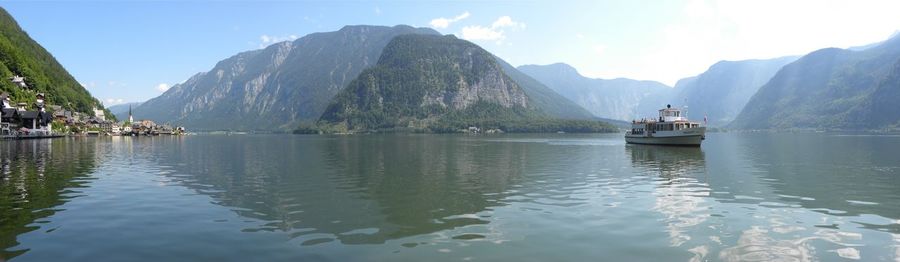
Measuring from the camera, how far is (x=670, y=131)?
4304 inches

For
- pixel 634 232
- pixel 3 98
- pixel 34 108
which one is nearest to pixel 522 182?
pixel 634 232

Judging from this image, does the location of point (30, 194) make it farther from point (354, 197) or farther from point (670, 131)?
point (670, 131)

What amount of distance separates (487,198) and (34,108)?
213m

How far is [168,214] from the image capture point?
24.9 m

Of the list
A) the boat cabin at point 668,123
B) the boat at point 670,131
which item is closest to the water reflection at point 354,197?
the boat at point 670,131

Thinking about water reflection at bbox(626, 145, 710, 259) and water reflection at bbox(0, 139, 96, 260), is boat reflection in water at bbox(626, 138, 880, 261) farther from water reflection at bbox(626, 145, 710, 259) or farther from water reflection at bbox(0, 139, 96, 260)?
water reflection at bbox(0, 139, 96, 260)

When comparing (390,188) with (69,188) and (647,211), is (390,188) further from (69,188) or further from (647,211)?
(69,188)

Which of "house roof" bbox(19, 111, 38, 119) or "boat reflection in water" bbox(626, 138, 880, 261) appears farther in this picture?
"house roof" bbox(19, 111, 38, 119)

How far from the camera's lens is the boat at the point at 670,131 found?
10356 cm

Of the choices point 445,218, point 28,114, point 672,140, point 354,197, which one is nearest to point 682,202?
point 445,218

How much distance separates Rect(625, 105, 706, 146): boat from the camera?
104 m

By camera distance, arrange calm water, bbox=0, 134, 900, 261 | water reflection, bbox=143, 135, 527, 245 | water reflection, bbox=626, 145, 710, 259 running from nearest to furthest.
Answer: calm water, bbox=0, 134, 900, 261 < water reflection, bbox=626, 145, 710, 259 < water reflection, bbox=143, 135, 527, 245

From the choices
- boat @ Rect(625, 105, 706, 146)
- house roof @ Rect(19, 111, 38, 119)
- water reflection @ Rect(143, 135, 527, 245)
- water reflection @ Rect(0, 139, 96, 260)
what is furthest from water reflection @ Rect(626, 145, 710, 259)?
house roof @ Rect(19, 111, 38, 119)

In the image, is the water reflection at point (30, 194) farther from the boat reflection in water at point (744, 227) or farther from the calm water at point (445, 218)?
the boat reflection in water at point (744, 227)
